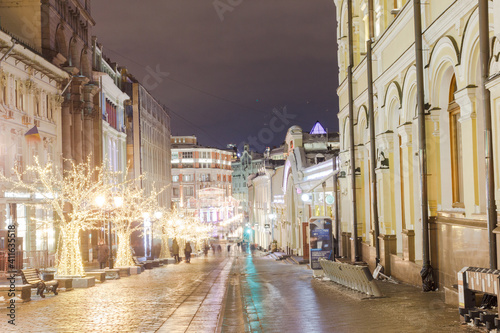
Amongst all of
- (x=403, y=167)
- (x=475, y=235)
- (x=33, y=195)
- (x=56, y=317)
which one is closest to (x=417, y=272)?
(x=403, y=167)

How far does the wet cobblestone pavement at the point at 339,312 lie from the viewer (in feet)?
40.9

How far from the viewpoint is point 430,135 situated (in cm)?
1831

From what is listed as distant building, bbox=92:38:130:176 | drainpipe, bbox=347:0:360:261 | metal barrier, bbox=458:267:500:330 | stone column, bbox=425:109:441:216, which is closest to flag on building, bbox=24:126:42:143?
drainpipe, bbox=347:0:360:261

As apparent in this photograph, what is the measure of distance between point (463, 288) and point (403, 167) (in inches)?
417

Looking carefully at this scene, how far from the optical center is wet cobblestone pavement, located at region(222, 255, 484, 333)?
1245cm

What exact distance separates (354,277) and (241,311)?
3.59 meters

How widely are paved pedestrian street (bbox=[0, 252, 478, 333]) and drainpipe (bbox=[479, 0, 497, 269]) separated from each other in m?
1.60

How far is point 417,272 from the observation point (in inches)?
767

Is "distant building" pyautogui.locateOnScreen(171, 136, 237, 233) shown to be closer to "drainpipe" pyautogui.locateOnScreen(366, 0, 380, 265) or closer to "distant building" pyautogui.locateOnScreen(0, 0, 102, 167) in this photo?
"distant building" pyautogui.locateOnScreen(0, 0, 102, 167)

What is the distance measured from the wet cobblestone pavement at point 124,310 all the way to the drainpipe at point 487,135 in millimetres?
5560

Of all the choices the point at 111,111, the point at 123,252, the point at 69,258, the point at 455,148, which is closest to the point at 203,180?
the point at 111,111

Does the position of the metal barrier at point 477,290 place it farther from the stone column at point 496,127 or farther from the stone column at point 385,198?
the stone column at point 385,198

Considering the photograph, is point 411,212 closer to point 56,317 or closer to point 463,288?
point 463,288

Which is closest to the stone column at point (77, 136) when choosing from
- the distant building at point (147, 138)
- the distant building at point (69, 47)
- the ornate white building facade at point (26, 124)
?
the distant building at point (69, 47)
